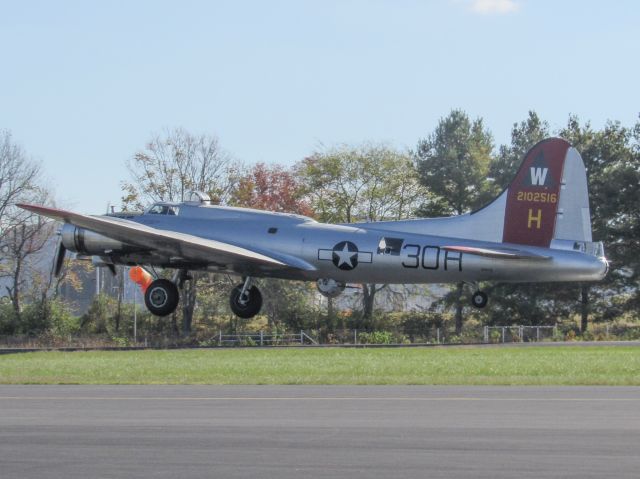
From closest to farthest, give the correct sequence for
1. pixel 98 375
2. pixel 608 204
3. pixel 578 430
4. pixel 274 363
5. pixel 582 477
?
1. pixel 582 477
2. pixel 578 430
3. pixel 98 375
4. pixel 274 363
5. pixel 608 204

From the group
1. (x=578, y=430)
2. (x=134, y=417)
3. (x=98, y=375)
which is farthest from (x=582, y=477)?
(x=98, y=375)

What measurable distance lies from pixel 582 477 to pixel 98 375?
2147cm

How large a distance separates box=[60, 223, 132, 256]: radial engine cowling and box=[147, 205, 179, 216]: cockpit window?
5.92 ft

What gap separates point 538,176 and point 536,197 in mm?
877

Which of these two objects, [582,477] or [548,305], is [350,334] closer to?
[548,305]

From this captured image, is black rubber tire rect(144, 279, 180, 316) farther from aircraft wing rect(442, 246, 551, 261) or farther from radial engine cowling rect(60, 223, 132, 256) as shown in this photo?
aircraft wing rect(442, 246, 551, 261)

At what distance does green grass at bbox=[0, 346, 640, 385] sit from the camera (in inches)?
1121

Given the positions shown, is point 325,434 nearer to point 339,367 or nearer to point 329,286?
point 339,367

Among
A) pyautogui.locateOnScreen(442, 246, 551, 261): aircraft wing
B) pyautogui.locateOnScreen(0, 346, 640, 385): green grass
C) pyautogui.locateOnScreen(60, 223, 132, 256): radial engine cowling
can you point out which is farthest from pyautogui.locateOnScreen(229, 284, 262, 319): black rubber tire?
pyautogui.locateOnScreen(442, 246, 551, 261): aircraft wing

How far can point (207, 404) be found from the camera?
812 inches

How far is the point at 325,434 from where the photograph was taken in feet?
52.2

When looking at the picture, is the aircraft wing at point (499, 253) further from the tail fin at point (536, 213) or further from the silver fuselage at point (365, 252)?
the tail fin at point (536, 213)

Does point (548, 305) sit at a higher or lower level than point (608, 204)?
lower

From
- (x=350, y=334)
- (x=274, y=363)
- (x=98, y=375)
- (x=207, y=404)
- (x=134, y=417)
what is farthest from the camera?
(x=350, y=334)
